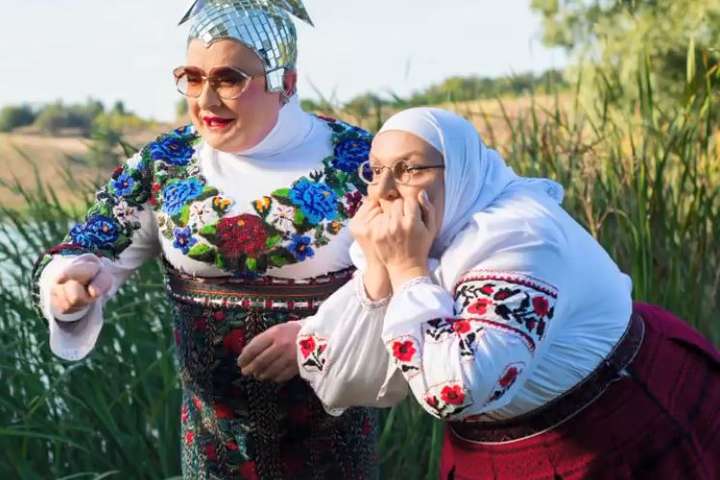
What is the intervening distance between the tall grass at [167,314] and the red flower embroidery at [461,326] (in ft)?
4.81

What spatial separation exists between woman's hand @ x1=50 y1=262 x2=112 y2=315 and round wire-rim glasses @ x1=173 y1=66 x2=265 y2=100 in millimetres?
403

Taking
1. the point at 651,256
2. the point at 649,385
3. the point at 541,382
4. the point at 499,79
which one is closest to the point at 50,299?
the point at 541,382

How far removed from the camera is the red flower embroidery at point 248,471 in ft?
7.75

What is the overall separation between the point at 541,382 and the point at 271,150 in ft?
2.64

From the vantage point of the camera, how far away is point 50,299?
2316 millimetres

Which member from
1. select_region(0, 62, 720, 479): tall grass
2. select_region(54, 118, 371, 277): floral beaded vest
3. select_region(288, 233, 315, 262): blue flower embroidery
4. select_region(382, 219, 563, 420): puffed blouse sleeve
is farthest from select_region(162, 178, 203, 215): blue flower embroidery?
select_region(0, 62, 720, 479): tall grass

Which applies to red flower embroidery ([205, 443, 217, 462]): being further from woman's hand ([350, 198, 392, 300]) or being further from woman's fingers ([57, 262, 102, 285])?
woman's hand ([350, 198, 392, 300])

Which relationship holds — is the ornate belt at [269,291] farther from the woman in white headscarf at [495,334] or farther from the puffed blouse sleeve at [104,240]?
the woman in white headscarf at [495,334]

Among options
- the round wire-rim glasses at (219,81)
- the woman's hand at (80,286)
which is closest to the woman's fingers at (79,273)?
the woman's hand at (80,286)

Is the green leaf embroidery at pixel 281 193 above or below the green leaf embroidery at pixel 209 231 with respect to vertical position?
above

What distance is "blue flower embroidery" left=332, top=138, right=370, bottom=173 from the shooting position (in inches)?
92.8

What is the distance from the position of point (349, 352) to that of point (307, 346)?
84mm

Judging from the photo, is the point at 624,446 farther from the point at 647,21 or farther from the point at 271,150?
the point at 647,21

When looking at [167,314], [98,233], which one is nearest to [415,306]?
[98,233]
